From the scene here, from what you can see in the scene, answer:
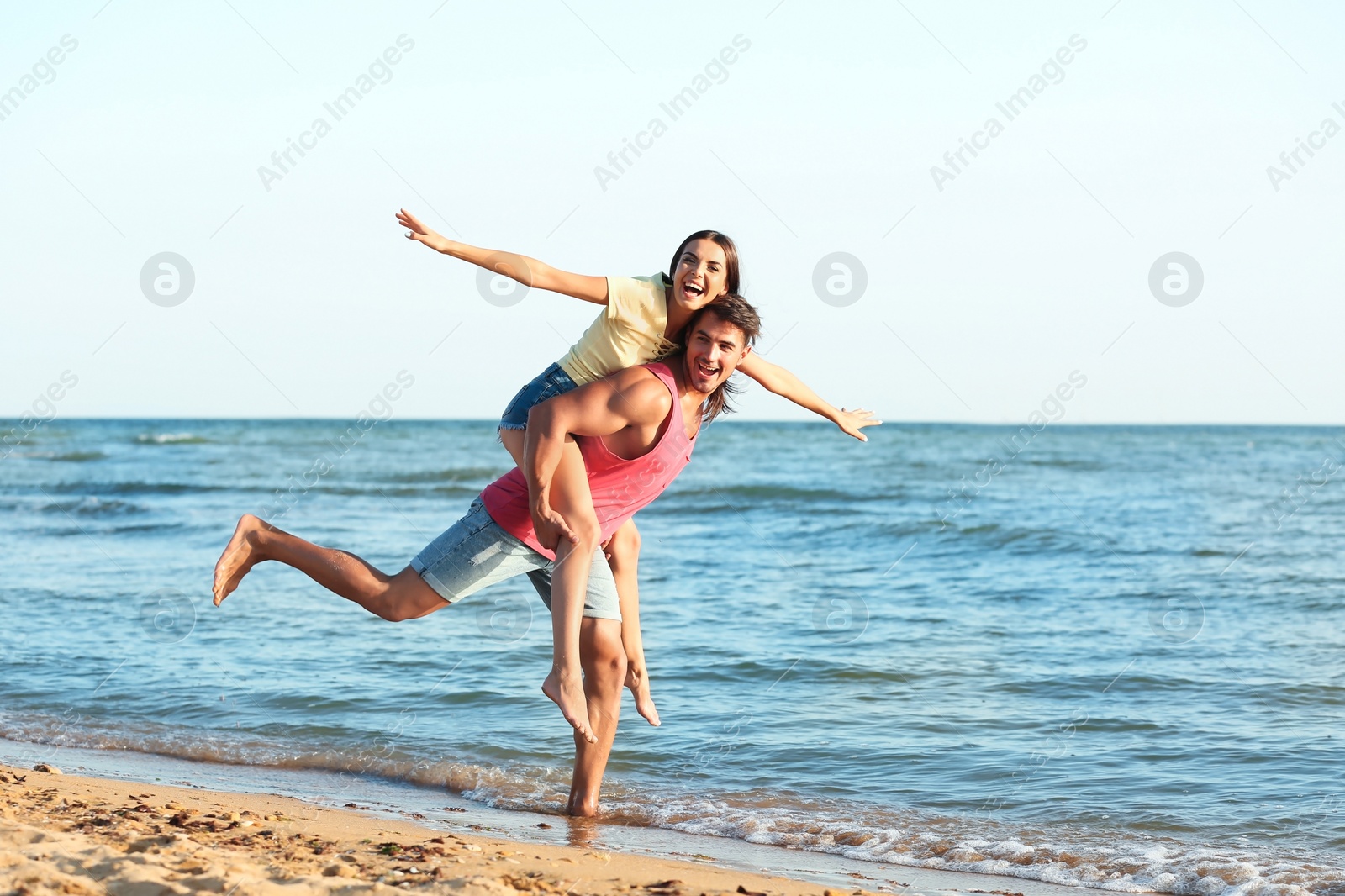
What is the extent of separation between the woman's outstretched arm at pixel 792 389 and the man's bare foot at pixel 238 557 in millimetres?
2099

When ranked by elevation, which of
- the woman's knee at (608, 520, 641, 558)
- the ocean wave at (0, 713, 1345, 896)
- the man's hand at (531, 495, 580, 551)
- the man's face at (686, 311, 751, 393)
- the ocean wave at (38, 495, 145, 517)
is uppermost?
the ocean wave at (38, 495, 145, 517)

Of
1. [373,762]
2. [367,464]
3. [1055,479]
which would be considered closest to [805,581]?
[373,762]

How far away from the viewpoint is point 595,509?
4.36 m

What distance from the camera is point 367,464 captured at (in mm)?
29172

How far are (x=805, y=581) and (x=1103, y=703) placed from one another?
15.4ft

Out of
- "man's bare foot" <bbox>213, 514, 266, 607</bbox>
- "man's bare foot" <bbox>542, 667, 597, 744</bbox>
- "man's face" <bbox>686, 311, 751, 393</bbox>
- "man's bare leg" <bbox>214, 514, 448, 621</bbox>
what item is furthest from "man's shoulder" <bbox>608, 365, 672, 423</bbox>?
"man's bare foot" <bbox>213, 514, 266, 607</bbox>

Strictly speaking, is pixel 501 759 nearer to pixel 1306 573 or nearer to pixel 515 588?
pixel 515 588

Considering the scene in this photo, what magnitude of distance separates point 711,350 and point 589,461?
0.61m

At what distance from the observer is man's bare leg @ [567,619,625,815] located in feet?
14.5

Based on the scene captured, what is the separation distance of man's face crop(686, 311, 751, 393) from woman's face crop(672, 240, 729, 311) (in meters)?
0.11

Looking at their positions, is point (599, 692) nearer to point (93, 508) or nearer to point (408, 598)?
point (408, 598)

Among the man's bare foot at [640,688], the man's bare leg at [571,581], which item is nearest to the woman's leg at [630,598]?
the man's bare foot at [640,688]

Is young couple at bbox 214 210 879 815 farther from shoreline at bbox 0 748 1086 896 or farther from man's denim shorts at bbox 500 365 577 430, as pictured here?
shoreline at bbox 0 748 1086 896

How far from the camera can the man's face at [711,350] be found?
13.7ft
